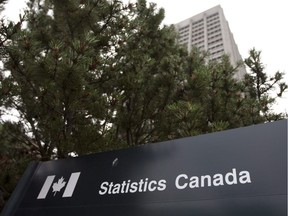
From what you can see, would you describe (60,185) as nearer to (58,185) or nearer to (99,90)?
(58,185)

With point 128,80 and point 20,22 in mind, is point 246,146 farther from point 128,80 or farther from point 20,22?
point 20,22

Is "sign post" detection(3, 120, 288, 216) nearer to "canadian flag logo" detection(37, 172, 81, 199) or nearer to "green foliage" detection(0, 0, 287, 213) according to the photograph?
"canadian flag logo" detection(37, 172, 81, 199)

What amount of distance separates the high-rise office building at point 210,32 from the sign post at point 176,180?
37.9m

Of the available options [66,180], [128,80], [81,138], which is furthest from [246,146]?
[128,80]

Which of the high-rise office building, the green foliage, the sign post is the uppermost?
the high-rise office building

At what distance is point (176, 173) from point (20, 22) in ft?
6.65

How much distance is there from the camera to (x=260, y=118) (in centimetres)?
357

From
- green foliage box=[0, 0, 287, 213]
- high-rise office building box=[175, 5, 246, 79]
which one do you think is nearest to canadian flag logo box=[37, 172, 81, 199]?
green foliage box=[0, 0, 287, 213]

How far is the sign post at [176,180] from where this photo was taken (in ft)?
4.02

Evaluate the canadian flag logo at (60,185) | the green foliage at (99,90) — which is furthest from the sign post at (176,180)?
the green foliage at (99,90)

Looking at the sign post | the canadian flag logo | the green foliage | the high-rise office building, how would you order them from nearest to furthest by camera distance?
1. the sign post
2. the canadian flag logo
3. the green foliage
4. the high-rise office building

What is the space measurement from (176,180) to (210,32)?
4526 centimetres

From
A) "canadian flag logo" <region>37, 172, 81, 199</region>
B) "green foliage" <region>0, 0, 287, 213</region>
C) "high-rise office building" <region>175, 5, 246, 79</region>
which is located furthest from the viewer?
"high-rise office building" <region>175, 5, 246, 79</region>

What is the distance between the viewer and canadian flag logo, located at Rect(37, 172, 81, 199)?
1.69 metres
